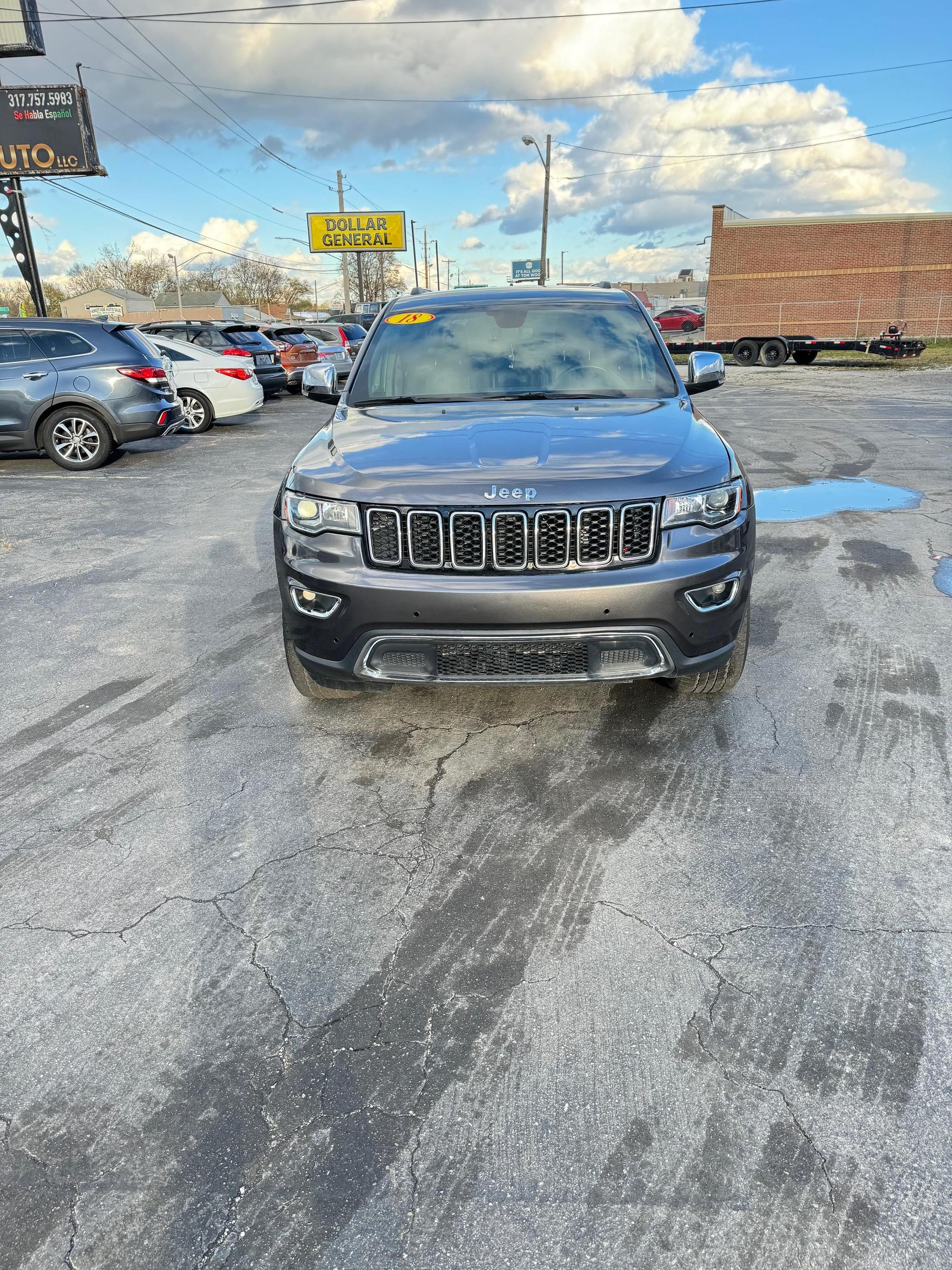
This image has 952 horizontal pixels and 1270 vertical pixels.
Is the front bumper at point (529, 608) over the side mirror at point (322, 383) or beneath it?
beneath

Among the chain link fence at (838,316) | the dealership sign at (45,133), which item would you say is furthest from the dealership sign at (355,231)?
the dealership sign at (45,133)

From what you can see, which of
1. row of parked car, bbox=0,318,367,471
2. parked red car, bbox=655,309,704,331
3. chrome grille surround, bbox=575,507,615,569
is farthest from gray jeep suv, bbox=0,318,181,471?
parked red car, bbox=655,309,704,331

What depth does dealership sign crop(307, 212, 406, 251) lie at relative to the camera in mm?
59406

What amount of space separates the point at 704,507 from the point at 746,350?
93.0 ft

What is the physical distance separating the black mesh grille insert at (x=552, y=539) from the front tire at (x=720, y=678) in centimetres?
86

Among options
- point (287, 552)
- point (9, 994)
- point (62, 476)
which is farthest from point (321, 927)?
point (62, 476)

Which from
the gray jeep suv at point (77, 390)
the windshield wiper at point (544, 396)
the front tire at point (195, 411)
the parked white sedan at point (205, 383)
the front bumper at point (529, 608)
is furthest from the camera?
the front tire at point (195, 411)

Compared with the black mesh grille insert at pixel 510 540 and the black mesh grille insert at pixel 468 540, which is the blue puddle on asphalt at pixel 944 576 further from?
the black mesh grille insert at pixel 468 540

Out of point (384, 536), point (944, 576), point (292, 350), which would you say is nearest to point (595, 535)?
point (384, 536)

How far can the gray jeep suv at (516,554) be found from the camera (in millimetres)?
3154

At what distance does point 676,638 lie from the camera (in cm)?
327

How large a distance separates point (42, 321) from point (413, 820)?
10.0m

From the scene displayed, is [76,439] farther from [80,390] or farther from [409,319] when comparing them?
[409,319]

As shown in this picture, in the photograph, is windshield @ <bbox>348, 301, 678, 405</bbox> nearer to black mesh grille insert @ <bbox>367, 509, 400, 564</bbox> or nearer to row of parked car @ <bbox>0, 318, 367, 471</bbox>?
black mesh grille insert @ <bbox>367, 509, 400, 564</bbox>
